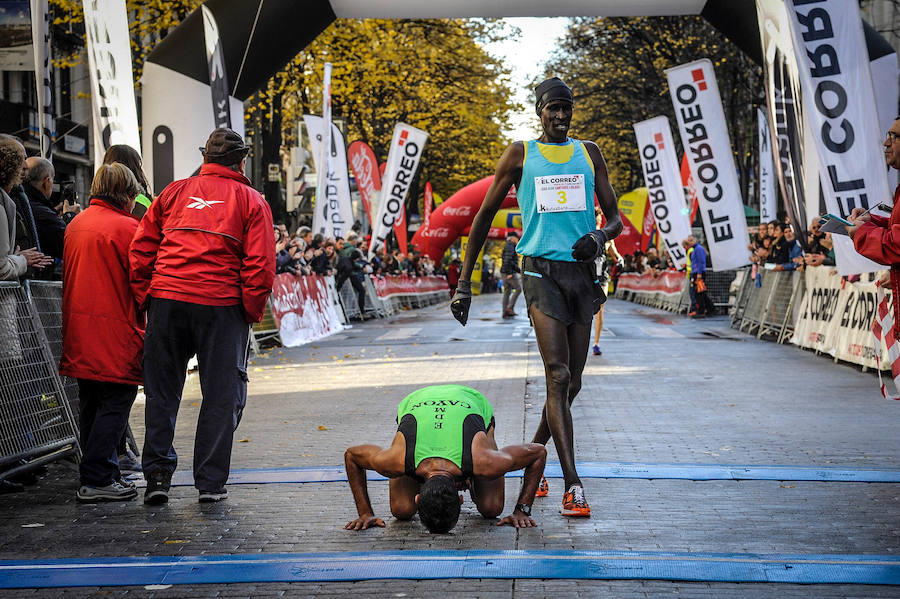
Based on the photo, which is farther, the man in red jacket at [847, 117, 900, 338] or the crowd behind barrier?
the crowd behind barrier

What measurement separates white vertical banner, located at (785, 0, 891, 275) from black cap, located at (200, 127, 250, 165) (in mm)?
7235

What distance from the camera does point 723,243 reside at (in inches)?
785

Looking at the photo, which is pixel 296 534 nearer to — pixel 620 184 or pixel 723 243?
pixel 723 243

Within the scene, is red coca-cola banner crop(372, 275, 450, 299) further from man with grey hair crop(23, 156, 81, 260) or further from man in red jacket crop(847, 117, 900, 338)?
man in red jacket crop(847, 117, 900, 338)

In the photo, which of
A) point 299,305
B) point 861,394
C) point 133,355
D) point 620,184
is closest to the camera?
point 133,355

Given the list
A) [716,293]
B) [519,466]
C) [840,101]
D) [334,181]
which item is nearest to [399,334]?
[334,181]

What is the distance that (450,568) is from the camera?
14.7 ft

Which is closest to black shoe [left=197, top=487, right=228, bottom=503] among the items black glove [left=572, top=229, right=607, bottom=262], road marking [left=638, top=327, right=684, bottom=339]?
black glove [left=572, top=229, right=607, bottom=262]

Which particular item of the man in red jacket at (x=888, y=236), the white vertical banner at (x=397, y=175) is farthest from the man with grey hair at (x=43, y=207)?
the white vertical banner at (x=397, y=175)

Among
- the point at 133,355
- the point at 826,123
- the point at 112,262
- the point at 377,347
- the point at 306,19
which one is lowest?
the point at 377,347

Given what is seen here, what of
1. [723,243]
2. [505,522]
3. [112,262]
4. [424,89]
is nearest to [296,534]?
[505,522]

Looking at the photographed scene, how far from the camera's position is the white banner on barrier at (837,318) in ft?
43.9

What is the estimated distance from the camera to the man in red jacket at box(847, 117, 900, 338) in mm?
5238

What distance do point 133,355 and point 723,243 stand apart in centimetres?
1518
